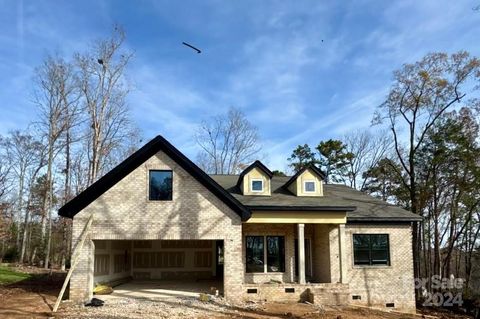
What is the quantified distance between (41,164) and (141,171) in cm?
2560

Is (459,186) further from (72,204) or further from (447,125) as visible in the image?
(72,204)

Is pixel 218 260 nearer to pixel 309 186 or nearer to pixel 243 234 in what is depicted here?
pixel 243 234

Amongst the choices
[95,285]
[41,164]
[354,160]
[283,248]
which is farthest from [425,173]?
[41,164]

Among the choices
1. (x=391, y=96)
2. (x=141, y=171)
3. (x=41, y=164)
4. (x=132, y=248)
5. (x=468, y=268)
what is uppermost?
(x=391, y=96)

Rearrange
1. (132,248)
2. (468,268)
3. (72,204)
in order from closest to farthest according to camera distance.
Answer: (72,204) < (132,248) < (468,268)

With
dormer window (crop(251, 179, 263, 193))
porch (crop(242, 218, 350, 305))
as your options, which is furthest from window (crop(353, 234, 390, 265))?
dormer window (crop(251, 179, 263, 193))

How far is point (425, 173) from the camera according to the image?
28922 mm

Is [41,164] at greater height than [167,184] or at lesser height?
greater

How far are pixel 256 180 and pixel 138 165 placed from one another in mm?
5997

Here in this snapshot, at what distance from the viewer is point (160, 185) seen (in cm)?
1591

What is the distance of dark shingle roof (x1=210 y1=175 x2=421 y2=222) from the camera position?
1748cm

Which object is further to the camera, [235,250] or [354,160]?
[354,160]

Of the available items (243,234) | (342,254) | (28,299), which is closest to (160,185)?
(243,234)

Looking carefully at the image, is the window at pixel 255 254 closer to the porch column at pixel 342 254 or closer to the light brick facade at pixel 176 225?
the light brick facade at pixel 176 225
